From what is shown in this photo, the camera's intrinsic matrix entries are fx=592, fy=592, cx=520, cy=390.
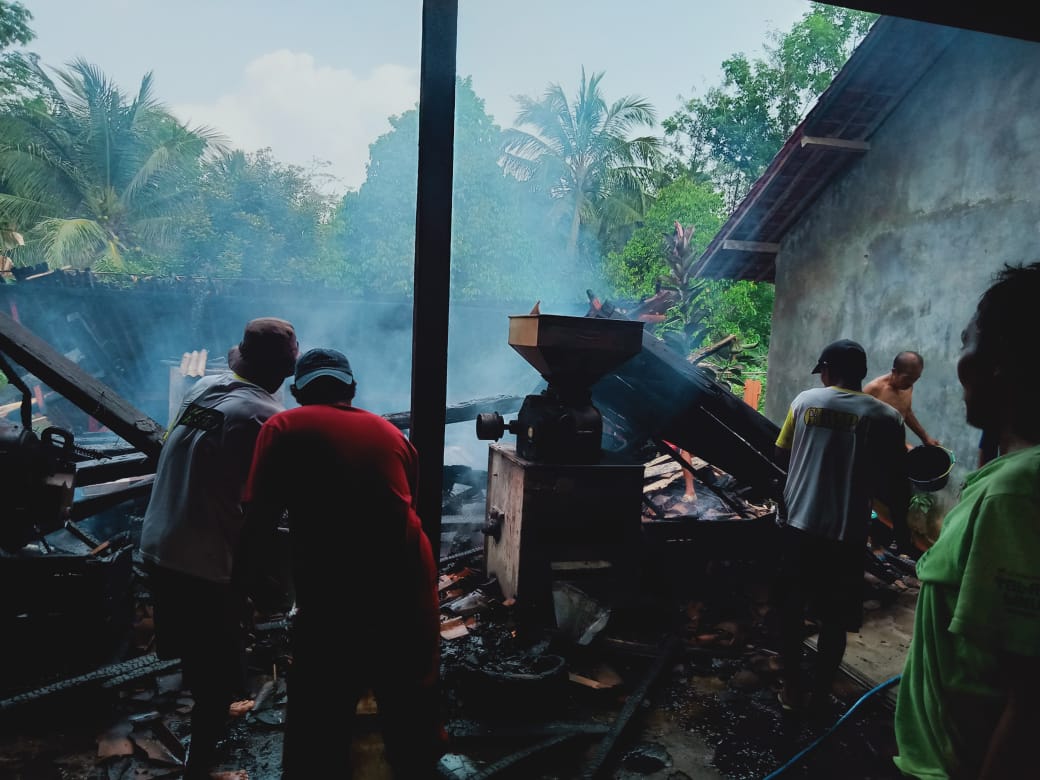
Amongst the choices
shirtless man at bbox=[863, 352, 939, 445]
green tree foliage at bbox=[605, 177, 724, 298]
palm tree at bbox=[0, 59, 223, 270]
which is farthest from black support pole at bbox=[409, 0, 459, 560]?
palm tree at bbox=[0, 59, 223, 270]

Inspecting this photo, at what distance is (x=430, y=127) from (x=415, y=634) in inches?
99.4

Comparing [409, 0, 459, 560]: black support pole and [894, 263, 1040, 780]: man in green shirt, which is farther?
[409, 0, 459, 560]: black support pole

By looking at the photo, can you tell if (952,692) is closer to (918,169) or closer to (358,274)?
(918,169)

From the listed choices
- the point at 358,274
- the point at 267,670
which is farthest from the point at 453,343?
the point at 358,274

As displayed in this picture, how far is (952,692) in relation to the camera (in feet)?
4.46

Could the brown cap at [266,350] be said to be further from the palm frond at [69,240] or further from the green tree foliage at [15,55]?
the green tree foliage at [15,55]

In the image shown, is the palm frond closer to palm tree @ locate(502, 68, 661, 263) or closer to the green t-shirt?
palm tree @ locate(502, 68, 661, 263)

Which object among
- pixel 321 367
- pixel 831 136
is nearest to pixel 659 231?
pixel 831 136

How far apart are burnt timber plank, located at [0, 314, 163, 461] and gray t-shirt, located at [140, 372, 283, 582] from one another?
1493mm

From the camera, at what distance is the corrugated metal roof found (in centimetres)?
829

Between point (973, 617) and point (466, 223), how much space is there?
27477mm

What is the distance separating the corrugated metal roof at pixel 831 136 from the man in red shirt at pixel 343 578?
8932 mm

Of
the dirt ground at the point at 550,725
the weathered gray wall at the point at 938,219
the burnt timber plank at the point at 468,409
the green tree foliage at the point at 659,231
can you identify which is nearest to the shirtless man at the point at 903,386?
the weathered gray wall at the point at 938,219

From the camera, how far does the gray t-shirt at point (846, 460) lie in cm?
418
